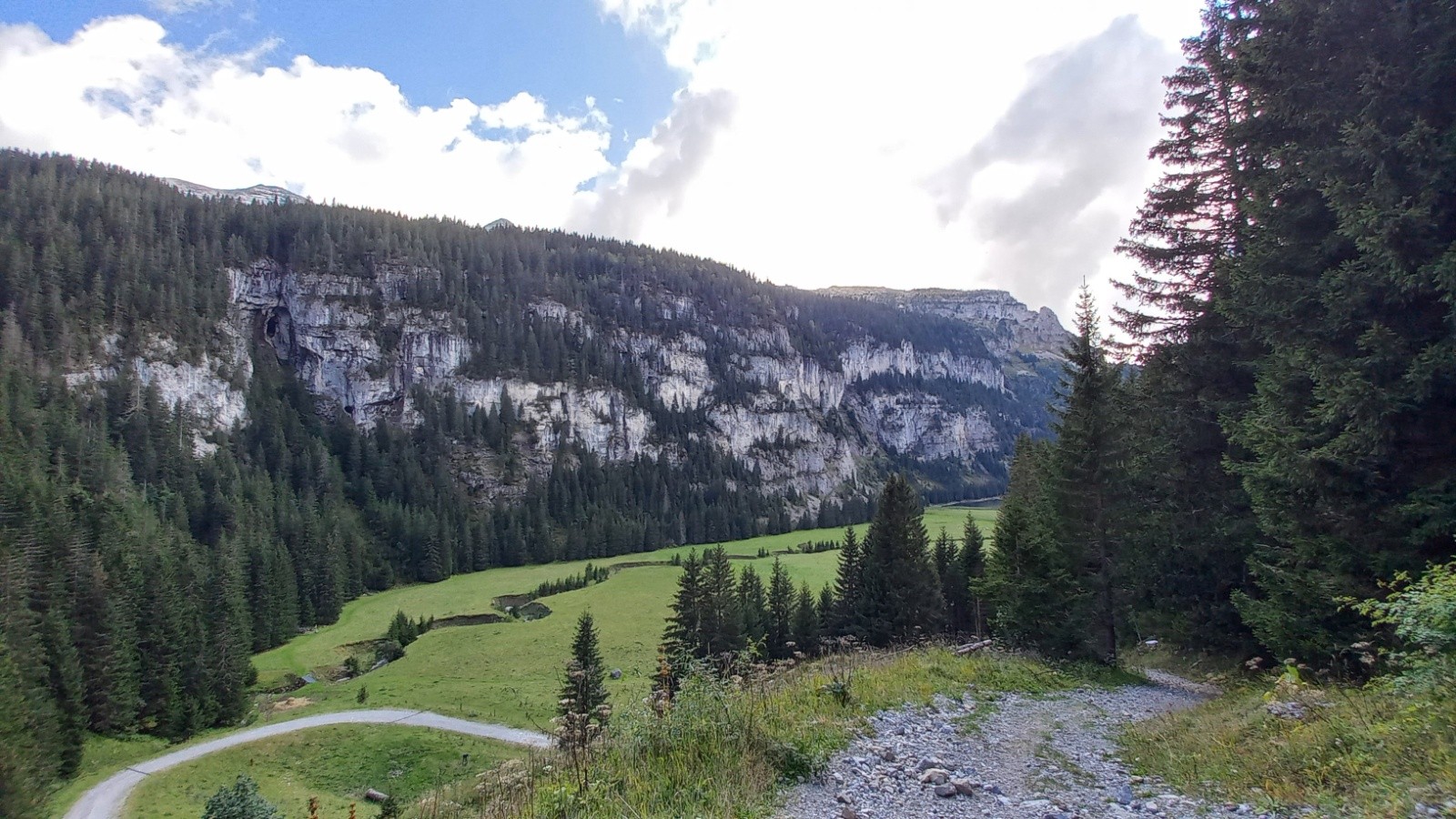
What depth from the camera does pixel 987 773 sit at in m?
7.47

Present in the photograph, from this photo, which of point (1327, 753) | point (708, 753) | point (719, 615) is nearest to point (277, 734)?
point (719, 615)

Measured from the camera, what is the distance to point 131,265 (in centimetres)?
12338

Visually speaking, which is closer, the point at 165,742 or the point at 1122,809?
the point at 1122,809

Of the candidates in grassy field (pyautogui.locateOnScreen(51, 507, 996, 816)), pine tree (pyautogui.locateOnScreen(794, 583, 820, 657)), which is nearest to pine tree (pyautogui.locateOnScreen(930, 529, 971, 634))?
pine tree (pyautogui.locateOnScreen(794, 583, 820, 657))

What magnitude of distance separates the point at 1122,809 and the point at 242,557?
89080 mm

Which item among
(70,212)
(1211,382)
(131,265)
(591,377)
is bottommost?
(1211,382)

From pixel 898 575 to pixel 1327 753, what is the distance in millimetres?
34374

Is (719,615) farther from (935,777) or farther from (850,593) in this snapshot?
(935,777)

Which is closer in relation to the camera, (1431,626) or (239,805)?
(1431,626)

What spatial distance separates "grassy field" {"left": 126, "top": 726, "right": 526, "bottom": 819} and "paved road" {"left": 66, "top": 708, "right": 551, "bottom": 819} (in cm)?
81

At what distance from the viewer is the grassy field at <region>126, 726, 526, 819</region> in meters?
30.0

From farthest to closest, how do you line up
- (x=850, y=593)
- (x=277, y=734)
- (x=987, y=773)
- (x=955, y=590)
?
→ (x=955, y=590) < (x=850, y=593) < (x=277, y=734) < (x=987, y=773)

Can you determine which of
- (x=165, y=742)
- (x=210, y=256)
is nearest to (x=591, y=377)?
(x=210, y=256)

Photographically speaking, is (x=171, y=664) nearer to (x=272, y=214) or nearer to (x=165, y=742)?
(x=165, y=742)
